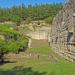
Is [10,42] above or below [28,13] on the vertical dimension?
below

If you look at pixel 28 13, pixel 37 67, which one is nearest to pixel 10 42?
pixel 37 67

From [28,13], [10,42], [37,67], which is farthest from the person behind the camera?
[28,13]

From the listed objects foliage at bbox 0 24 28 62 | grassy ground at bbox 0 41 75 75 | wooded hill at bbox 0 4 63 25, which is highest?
wooded hill at bbox 0 4 63 25

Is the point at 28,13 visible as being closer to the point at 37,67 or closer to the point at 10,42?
the point at 10,42

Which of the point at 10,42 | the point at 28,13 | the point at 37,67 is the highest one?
the point at 28,13

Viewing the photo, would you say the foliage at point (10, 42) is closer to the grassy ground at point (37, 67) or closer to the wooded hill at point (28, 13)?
the grassy ground at point (37, 67)

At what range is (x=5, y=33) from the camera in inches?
963

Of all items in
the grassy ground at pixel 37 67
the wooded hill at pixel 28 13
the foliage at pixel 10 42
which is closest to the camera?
the grassy ground at pixel 37 67

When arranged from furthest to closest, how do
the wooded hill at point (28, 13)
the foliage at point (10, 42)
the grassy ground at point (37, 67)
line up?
the wooded hill at point (28, 13) < the foliage at point (10, 42) < the grassy ground at point (37, 67)

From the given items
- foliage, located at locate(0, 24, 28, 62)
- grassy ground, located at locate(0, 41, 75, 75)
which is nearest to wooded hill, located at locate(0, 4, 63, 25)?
grassy ground, located at locate(0, 41, 75, 75)

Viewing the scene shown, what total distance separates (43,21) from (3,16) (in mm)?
9617

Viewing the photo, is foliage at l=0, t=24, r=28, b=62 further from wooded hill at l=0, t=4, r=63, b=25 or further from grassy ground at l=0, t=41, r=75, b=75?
wooded hill at l=0, t=4, r=63, b=25

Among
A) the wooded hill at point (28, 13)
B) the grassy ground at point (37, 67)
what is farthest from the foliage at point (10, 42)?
the wooded hill at point (28, 13)

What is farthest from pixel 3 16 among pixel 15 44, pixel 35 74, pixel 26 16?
pixel 35 74
